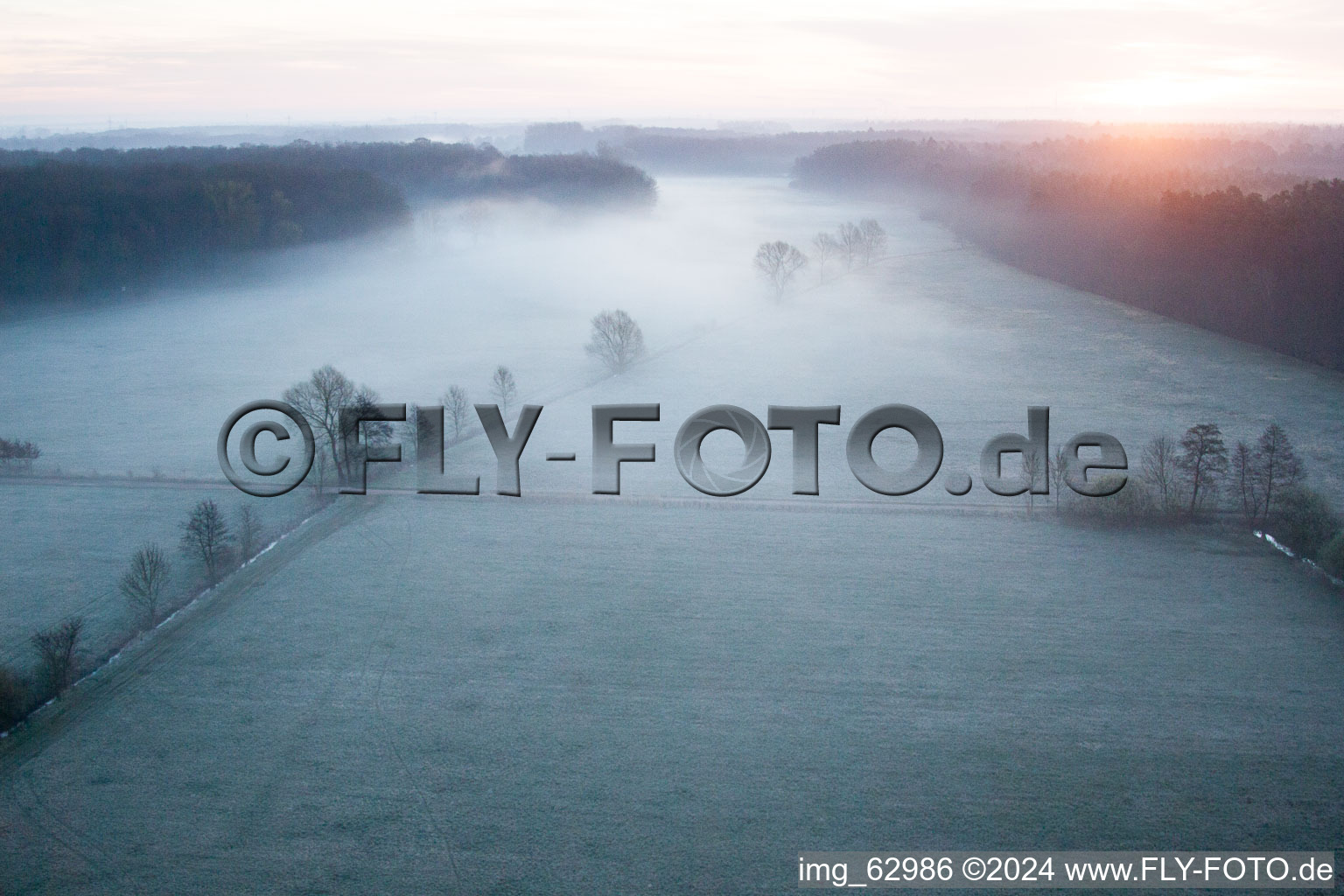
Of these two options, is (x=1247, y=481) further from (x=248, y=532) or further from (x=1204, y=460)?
(x=248, y=532)

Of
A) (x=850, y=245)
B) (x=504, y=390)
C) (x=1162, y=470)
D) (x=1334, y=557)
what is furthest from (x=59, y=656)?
(x=850, y=245)

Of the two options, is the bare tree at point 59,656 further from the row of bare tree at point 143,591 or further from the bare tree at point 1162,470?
the bare tree at point 1162,470

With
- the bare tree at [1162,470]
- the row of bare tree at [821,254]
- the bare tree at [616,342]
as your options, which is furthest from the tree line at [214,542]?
the row of bare tree at [821,254]

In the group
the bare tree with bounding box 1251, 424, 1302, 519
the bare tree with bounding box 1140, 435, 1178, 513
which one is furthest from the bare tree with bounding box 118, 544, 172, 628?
the bare tree with bounding box 1251, 424, 1302, 519

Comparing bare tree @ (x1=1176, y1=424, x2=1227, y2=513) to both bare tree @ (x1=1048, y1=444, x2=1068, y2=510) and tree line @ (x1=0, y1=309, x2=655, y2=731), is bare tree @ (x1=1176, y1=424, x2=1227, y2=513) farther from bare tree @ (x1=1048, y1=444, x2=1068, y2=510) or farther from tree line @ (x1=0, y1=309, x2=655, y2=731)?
tree line @ (x1=0, y1=309, x2=655, y2=731)

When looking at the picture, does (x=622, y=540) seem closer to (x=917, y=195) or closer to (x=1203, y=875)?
(x=1203, y=875)

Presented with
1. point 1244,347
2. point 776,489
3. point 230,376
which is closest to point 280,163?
point 230,376
